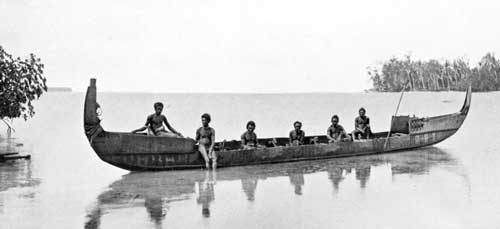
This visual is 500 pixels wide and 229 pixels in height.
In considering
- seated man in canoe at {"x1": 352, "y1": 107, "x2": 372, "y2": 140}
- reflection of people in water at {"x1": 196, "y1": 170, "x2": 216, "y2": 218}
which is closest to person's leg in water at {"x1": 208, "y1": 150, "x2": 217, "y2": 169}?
reflection of people in water at {"x1": 196, "y1": 170, "x2": 216, "y2": 218}

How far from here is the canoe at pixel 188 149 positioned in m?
10.9

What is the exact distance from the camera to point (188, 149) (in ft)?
39.0

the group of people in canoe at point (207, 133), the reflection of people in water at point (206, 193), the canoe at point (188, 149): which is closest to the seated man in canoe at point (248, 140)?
the group of people in canoe at point (207, 133)

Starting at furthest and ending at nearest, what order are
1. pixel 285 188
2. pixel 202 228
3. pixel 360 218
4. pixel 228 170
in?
pixel 228 170 < pixel 285 188 < pixel 360 218 < pixel 202 228

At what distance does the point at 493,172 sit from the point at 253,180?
18.9ft

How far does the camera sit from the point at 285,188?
1013cm

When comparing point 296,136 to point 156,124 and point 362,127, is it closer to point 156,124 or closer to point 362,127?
point 362,127

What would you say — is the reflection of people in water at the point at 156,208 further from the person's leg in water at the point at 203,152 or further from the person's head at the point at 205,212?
the person's leg in water at the point at 203,152

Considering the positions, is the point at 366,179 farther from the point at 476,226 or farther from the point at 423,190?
the point at 476,226

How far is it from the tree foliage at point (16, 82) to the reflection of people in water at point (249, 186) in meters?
7.06

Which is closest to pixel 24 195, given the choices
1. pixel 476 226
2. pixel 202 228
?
pixel 202 228

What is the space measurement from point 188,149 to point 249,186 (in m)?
2.21

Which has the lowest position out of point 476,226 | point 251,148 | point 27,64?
point 476,226

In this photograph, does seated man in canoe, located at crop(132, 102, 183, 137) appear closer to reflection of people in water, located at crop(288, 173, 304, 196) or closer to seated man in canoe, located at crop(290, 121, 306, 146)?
reflection of people in water, located at crop(288, 173, 304, 196)
